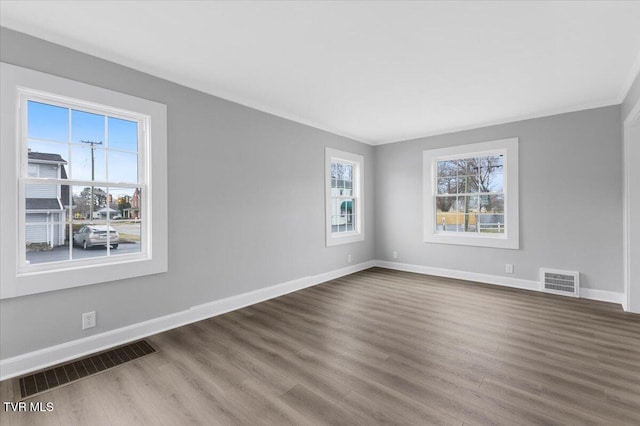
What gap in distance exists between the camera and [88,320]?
2549 mm

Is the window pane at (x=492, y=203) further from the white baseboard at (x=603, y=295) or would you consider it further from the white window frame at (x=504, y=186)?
the white baseboard at (x=603, y=295)

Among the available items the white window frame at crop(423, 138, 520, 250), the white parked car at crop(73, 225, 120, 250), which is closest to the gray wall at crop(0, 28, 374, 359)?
the white parked car at crop(73, 225, 120, 250)

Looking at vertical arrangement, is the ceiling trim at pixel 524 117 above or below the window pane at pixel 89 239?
above

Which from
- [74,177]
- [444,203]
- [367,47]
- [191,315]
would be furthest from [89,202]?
[444,203]

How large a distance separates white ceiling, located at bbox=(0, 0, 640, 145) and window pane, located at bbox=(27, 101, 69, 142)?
1.79 feet

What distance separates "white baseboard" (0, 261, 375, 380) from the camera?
223 centimetres

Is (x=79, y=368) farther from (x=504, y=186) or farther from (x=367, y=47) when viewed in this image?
(x=504, y=186)

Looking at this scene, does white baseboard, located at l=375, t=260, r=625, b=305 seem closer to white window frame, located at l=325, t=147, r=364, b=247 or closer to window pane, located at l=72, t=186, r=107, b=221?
white window frame, located at l=325, t=147, r=364, b=247

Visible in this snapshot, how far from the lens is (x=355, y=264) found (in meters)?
5.70

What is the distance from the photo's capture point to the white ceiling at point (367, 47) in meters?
2.10

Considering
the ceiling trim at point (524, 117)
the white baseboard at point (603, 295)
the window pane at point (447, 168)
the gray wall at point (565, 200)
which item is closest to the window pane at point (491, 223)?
the gray wall at point (565, 200)

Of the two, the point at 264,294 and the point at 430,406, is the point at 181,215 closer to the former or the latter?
the point at 264,294

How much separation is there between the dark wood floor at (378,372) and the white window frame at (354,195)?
5.79 feet

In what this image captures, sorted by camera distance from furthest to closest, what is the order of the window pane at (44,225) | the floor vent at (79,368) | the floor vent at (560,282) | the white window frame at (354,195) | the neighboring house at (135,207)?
the white window frame at (354,195)
the floor vent at (560,282)
the neighboring house at (135,207)
the window pane at (44,225)
the floor vent at (79,368)
